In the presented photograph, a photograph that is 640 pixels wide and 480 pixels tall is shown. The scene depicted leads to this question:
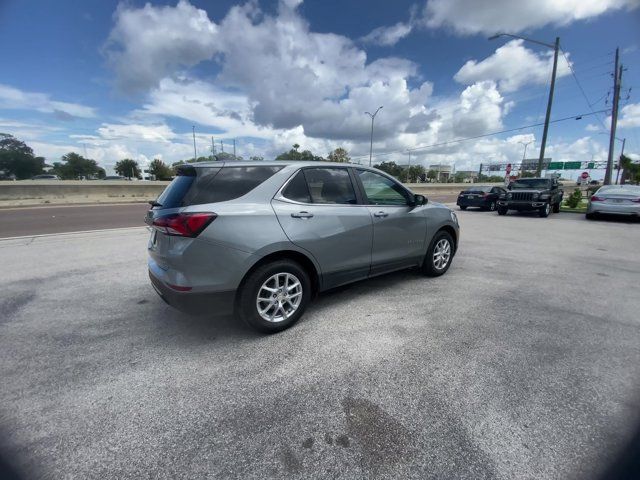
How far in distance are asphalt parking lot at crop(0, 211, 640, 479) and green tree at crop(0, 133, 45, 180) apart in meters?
89.4

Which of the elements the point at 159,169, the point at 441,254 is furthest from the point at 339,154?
the point at 441,254

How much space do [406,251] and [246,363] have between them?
256 cm

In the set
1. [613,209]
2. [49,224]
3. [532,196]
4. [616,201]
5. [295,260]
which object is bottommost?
[49,224]

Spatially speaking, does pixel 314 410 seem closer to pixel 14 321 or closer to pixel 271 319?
pixel 271 319

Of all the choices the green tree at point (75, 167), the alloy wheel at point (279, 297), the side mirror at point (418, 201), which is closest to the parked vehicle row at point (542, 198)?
the side mirror at point (418, 201)

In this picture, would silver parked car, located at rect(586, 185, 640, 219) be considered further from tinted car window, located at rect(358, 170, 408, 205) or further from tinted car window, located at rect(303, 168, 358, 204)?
tinted car window, located at rect(303, 168, 358, 204)

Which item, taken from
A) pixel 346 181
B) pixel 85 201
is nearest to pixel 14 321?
pixel 346 181

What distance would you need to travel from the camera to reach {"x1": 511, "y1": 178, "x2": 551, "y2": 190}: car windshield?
46.4ft

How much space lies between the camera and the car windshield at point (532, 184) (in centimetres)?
1414

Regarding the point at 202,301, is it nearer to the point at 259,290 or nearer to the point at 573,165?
the point at 259,290

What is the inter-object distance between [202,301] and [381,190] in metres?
2.53

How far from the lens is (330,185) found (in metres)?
3.59

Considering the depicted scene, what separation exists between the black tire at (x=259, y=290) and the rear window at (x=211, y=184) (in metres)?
0.73

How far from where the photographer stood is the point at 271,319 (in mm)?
3145
